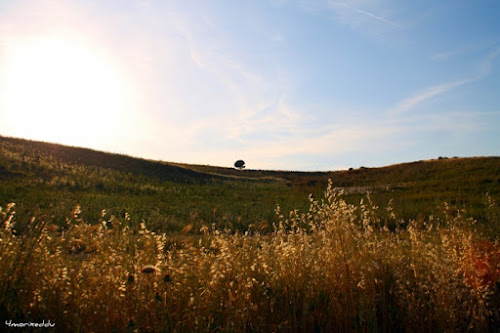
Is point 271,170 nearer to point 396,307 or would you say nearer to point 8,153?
point 8,153

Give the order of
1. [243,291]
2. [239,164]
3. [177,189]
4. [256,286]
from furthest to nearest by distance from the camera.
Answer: [239,164] → [177,189] → [256,286] → [243,291]

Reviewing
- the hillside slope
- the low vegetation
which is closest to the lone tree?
the hillside slope

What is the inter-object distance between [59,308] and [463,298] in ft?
13.9

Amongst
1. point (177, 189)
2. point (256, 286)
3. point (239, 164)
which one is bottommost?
point (256, 286)

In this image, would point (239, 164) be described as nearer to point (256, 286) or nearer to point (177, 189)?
point (177, 189)

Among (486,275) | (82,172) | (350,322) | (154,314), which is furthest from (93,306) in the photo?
(82,172)

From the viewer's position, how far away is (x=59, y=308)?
11.1 ft

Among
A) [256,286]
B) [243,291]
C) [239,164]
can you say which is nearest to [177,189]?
[256,286]

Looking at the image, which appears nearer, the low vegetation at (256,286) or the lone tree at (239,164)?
the low vegetation at (256,286)

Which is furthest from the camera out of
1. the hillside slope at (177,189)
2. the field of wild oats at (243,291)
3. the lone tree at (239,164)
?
the lone tree at (239,164)

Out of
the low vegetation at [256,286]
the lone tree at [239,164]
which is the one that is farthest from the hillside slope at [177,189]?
the lone tree at [239,164]

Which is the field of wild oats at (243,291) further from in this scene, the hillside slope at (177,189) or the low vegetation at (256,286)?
the hillside slope at (177,189)

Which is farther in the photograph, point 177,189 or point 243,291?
point 177,189

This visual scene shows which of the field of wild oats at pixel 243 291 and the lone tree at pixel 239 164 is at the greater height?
the lone tree at pixel 239 164
